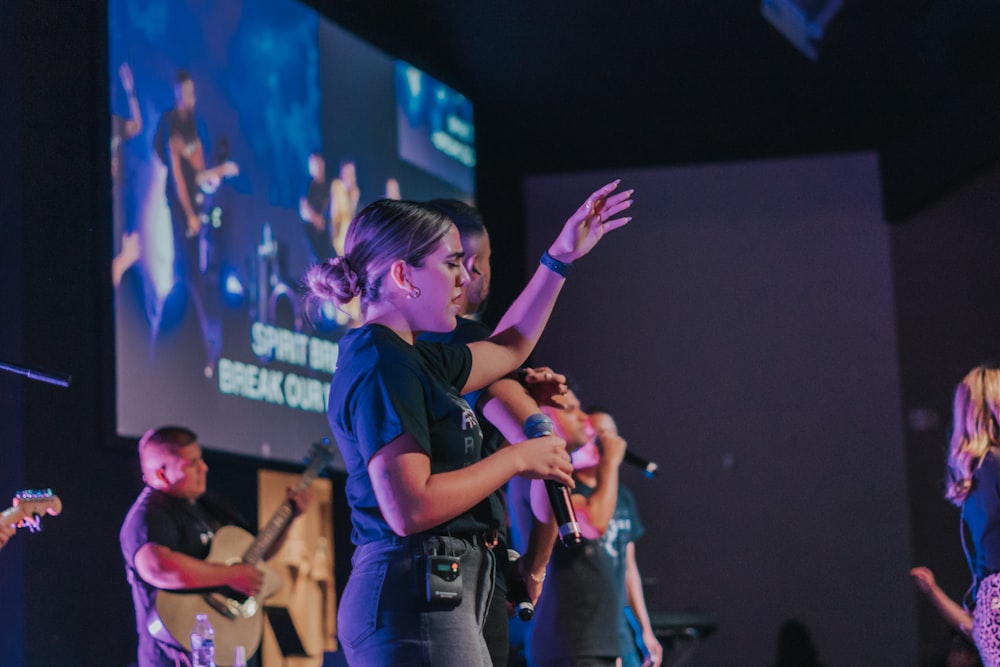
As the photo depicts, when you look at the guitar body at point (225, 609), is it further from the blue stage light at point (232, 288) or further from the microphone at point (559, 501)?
the microphone at point (559, 501)

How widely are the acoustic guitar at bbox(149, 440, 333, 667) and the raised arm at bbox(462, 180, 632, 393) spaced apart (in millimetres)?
2475

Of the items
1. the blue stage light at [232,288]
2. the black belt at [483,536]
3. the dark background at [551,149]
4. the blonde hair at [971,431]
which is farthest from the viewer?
the blue stage light at [232,288]

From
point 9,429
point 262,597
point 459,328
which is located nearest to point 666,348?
point 262,597

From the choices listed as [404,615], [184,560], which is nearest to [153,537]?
[184,560]

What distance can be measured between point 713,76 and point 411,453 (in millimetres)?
6167

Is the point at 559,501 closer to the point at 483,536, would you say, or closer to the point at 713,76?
the point at 483,536

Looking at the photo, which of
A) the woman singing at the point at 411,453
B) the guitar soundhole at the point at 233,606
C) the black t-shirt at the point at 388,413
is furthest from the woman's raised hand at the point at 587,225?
the guitar soundhole at the point at 233,606

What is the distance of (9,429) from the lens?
4465mm

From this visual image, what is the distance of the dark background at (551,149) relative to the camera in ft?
15.0

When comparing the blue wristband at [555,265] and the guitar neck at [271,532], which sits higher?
the blue wristband at [555,265]

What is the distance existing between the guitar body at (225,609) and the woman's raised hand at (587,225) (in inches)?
103

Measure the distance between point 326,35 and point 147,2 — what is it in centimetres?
140

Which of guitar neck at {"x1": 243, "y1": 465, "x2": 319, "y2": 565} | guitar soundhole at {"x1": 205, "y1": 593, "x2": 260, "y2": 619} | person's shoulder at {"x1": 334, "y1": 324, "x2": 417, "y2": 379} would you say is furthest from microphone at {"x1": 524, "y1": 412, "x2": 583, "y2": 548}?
guitar neck at {"x1": 243, "y1": 465, "x2": 319, "y2": 565}

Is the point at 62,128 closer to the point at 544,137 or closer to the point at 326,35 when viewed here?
the point at 326,35
